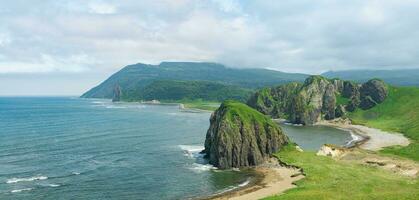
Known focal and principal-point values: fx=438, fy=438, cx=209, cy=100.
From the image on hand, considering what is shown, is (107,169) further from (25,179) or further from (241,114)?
(241,114)

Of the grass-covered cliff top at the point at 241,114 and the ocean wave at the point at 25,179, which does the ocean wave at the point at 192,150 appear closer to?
the grass-covered cliff top at the point at 241,114

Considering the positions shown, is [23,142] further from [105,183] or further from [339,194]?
[339,194]

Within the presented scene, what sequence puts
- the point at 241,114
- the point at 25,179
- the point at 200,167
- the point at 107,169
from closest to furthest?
1. the point at 25,179
2. the point at 107,169
3. the point at 200,167
4. the point at 241,114

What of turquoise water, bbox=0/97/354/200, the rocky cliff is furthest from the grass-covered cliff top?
turquoise water, bbox=0/97/354/200

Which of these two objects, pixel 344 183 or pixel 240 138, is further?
pixel 240 138

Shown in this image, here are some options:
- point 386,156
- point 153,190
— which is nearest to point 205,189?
point 153,190

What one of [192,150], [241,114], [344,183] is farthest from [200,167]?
[344,183]

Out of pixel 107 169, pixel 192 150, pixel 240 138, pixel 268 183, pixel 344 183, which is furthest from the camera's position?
pixel 192 150
